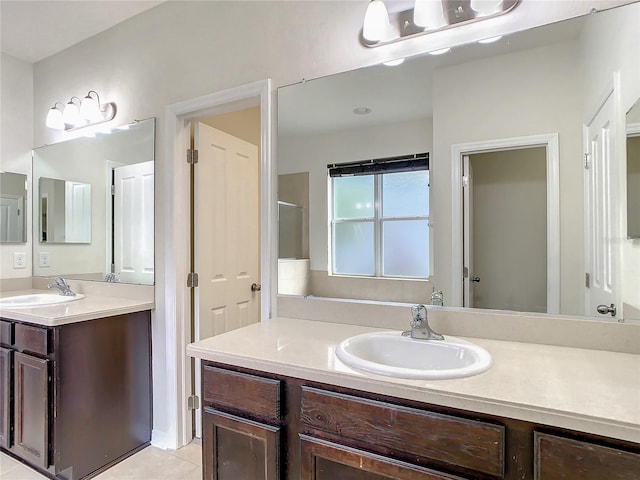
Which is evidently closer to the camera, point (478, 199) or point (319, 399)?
point (319, 399)

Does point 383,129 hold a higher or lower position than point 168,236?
higher

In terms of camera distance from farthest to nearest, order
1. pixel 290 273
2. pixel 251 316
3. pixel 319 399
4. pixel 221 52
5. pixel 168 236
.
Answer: pixel 251 316
pixel 168 236
pixel 221 52
pixel 290 273
pixel 319 399

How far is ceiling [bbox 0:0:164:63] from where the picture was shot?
2143 millimetres

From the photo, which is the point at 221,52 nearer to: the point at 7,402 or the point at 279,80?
the point at 279,80

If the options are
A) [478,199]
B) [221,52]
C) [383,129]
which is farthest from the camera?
[221,52]

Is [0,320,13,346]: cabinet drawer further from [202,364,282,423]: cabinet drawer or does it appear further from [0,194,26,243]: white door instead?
[202,364,282,423]: cabinet drawer

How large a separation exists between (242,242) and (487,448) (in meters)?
2.01

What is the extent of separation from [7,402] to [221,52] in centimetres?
225

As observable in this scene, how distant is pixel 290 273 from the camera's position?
1765 mm

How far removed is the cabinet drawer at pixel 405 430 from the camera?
85 centimetres

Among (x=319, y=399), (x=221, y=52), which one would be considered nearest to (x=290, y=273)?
(x=319, y=399)

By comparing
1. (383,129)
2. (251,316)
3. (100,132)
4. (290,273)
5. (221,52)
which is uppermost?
(221,52)

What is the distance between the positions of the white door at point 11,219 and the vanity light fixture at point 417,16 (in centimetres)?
284

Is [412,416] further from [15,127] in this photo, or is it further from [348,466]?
[15,127]
